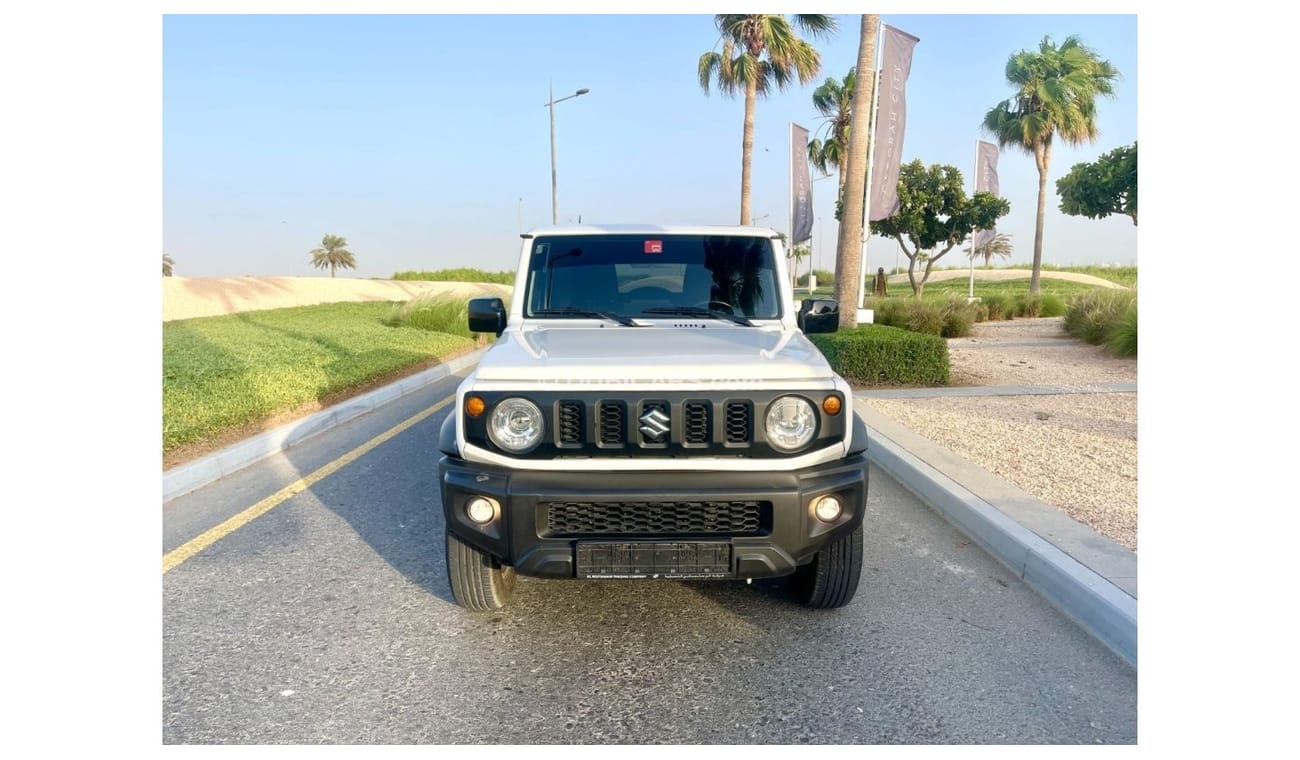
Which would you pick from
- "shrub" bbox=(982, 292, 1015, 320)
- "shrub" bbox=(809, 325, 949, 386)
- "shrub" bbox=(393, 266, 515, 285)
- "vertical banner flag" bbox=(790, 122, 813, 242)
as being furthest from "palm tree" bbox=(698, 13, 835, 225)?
"shrub" bbox=(393, 266, 515, 285)

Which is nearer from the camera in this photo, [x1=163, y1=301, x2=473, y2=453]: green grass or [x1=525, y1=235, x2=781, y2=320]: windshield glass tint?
[x1=525, y1=235, x2=781, y2=320]: windshield glass tint

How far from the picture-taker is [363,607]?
12.4ft

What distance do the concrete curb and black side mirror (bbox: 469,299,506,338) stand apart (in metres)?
2.79

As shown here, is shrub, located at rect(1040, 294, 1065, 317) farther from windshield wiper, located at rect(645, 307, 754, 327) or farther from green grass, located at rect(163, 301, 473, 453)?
windshield wiper, located at rect(645, 307, 754, 327)

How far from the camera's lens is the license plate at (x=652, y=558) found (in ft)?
10.0

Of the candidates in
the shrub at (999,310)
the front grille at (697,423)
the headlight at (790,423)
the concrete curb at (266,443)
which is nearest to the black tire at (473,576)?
the front grille at (697,423)

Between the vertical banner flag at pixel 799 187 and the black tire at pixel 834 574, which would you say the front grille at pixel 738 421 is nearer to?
the black tire at pixel 834 574

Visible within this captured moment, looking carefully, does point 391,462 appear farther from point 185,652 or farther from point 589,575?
point 589,575

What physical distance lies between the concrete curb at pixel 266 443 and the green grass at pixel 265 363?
0.35m

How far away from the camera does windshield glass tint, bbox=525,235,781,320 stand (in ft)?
14.6

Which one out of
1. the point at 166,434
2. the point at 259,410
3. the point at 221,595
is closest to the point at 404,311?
the point at 259,410

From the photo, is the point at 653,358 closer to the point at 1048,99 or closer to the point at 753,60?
the point at 753,60

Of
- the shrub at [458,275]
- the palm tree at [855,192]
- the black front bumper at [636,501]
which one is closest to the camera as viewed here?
the black front bumper at [636,501]

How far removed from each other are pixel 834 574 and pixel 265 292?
3746 cm
